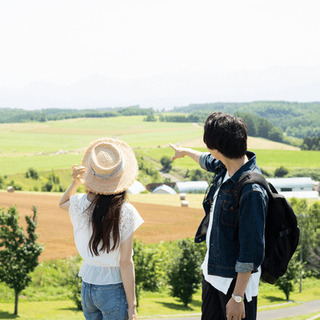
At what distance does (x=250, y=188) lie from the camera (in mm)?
3117

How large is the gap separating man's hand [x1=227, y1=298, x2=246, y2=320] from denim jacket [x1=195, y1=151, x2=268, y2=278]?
0.63 feet

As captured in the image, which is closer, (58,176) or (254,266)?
(254,266)

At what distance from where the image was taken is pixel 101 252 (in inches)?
146

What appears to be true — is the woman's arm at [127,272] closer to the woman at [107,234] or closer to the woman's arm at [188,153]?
the woman at [107,234]

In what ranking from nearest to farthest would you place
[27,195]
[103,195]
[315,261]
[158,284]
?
[103,195]
[158,284]
[315,261]
[27,195]

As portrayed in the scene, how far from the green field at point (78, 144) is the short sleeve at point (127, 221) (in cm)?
11519

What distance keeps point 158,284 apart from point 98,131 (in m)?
134

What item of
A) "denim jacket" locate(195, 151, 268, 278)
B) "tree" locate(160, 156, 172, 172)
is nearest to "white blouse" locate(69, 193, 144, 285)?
"denim jacket" locate(195, 151, 268, 278)

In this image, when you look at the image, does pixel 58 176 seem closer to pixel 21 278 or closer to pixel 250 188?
pixel 21 278

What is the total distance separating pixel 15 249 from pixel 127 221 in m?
27.7

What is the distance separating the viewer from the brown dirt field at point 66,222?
58281 millimetres

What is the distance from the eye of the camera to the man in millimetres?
3104

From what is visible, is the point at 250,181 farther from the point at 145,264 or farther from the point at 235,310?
the point at 145,264

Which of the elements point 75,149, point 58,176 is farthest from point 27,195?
point 75,149
